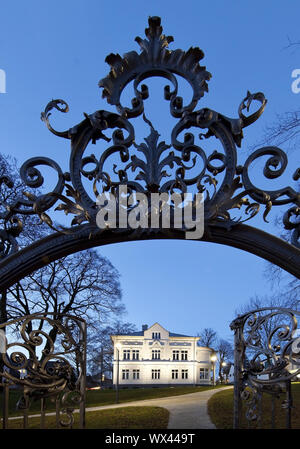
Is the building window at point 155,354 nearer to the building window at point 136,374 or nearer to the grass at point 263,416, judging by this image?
the building window at point 136,374

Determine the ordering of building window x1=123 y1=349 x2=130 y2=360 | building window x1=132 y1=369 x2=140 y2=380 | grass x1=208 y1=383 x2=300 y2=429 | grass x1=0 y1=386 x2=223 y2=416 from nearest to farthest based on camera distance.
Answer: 1. grass x1=208 y1=383 x2=300 y2=429
2. grass x1=0 y1=386 x2=223 y2=416
3. building window x1=132 y1=369 x2=140 y2=380
4. building window x1=123 y1=349 x2=130 y2=360

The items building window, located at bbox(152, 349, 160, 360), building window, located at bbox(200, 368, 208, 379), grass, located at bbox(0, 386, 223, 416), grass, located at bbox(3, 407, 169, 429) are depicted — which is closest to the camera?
grass, located at bbox(3, 407, 169, 429)

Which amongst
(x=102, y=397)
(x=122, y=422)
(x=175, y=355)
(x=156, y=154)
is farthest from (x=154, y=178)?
(x=175, y=355)

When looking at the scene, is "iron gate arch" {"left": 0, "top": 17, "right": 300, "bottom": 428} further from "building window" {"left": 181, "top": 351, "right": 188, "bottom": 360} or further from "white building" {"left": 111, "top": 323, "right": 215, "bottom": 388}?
"building window" {"left": 181, "top": 351, "right": 188, "bottom": 360}

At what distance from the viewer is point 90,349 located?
24.8 m

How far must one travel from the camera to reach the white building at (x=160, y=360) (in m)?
52.9

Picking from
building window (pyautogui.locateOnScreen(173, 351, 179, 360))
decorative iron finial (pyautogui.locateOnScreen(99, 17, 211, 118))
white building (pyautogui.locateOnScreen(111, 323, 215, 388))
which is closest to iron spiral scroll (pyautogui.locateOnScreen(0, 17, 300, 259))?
decorative iron finial (pyautogui.locateOnScreen(99, 17, 211, 118))

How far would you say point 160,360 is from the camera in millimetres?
54062

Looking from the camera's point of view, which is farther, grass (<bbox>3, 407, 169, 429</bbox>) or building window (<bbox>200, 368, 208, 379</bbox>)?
building window (<bbox>200, 368, 208, 379</bbox>)

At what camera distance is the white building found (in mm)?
52938

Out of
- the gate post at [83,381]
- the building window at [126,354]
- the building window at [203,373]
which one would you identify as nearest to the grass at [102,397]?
the gate post at [83,381]

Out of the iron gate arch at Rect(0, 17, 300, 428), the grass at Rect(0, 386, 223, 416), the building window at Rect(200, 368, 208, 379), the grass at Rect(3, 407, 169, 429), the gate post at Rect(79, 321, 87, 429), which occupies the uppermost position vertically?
the iron gate arch at Rect(0, 17, 300, 428)

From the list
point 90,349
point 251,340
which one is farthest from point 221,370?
point 251,340

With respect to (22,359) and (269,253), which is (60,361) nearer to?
(22,359)
